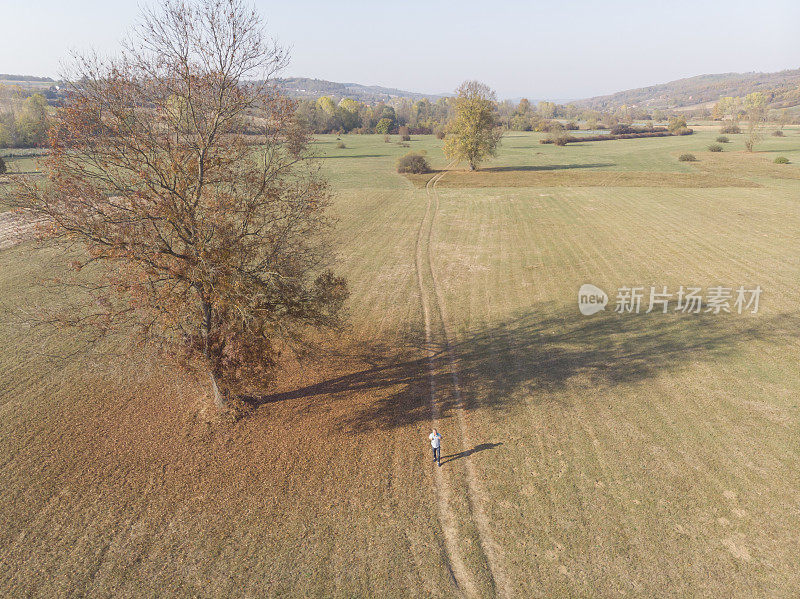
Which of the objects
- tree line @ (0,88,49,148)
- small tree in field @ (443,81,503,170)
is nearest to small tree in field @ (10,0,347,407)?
small tree in field @ (443,81,503,170)

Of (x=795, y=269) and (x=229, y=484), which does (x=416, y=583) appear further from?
(x=795, y=269)

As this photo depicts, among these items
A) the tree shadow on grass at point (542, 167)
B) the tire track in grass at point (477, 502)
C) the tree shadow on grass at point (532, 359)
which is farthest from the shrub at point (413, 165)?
the tree shadow on grass at point (532, 359)

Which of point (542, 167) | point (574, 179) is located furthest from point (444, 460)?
point (542, 167)

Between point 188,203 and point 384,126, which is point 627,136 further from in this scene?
point 188,203

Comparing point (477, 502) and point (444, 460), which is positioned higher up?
point (444, 460)

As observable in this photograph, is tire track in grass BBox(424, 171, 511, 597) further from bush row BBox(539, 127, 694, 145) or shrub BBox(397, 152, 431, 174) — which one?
bush row BBox(539, 127, 694, 145)

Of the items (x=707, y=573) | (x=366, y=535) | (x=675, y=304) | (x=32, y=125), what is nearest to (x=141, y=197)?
(x=32, y=125)

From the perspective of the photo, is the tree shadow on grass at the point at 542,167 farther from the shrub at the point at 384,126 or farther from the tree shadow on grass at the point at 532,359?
the shrub at the point at 384,126
